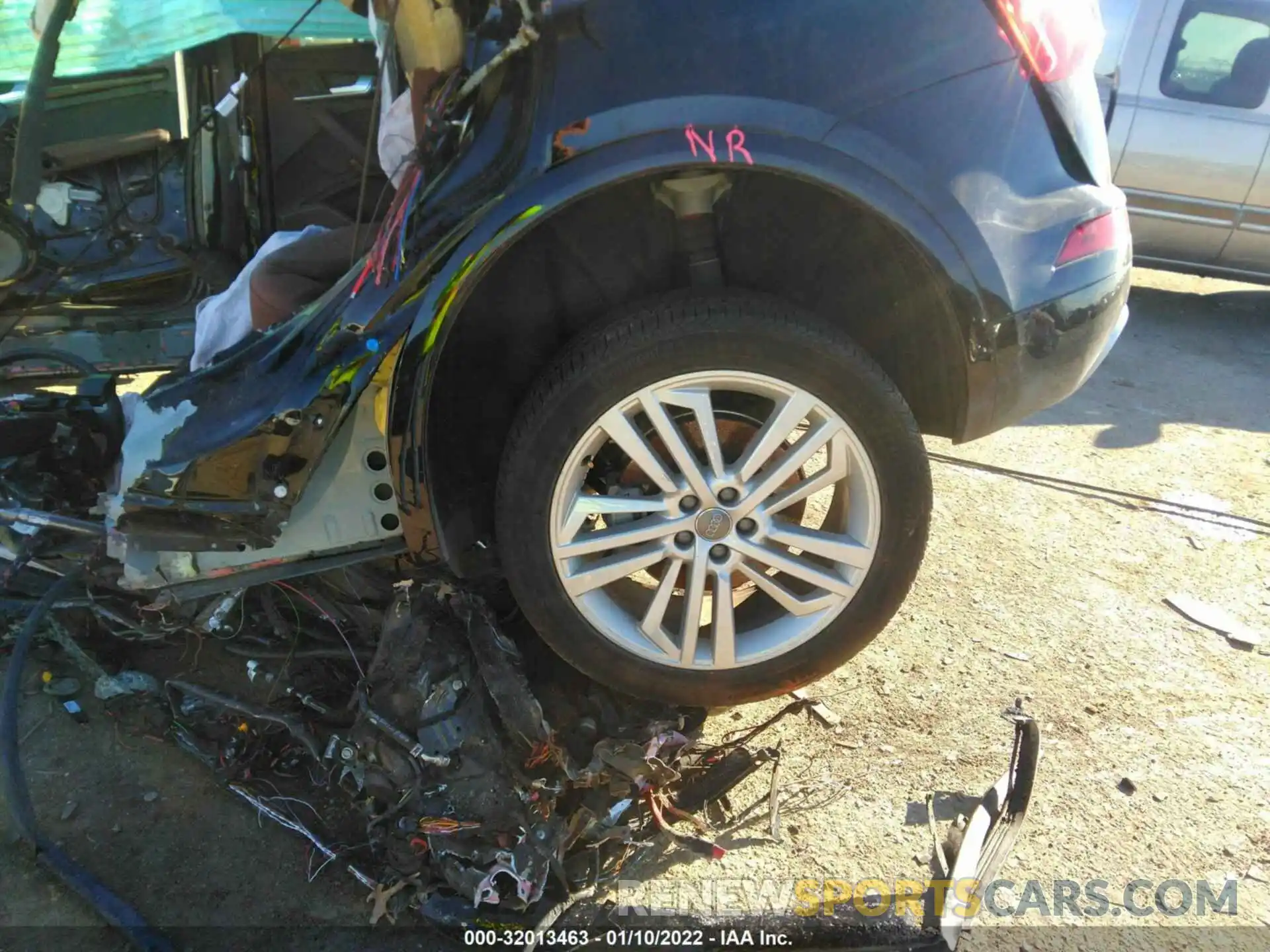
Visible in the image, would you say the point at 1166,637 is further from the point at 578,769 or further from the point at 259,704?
the point at 259,704

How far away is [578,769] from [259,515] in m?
0.99

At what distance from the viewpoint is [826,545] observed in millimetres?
2236

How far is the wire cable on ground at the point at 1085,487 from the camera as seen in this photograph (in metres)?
3.53

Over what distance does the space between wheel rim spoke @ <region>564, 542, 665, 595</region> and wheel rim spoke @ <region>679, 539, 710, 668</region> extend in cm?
9

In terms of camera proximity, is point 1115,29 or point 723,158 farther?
point 1115,29

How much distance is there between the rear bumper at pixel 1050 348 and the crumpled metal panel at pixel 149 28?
2.89 m

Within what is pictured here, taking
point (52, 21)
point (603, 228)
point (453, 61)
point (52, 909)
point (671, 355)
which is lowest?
point (52, 909)

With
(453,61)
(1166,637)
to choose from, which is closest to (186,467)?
(453,61)

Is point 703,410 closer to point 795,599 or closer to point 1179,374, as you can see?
point 795,599

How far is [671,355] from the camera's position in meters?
2.07

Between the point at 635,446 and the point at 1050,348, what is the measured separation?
1.03m

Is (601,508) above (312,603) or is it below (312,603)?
above

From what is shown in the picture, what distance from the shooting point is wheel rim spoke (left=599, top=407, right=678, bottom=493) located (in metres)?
2.10

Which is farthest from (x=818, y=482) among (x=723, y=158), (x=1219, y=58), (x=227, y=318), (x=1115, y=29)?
(x=1219, y=58)
